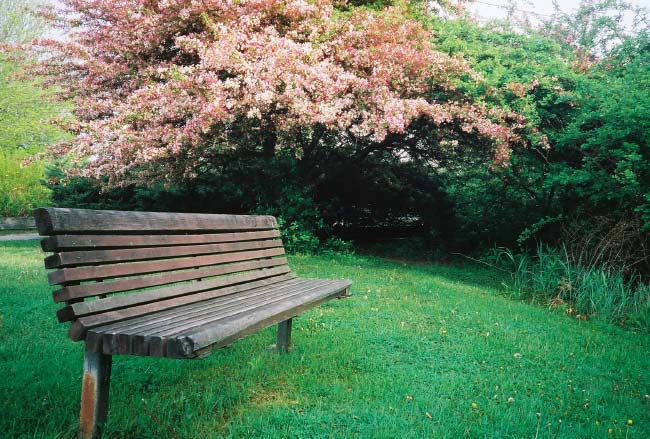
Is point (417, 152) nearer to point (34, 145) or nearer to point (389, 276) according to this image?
point (389, 276)

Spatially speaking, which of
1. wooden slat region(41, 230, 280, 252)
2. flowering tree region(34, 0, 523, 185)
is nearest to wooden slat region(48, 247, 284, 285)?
wooden slat region(41, 230, 280, 252)

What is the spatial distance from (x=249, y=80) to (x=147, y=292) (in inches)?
217

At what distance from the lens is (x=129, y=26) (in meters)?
9.30

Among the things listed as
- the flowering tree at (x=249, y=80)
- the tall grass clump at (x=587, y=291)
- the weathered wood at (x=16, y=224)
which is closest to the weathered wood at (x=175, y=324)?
the tall grass clump at (x=587, y=291)

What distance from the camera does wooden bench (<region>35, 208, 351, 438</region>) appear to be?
87.4 inches

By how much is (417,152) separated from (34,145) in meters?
18.5

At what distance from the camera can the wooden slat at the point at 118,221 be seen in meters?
2.25

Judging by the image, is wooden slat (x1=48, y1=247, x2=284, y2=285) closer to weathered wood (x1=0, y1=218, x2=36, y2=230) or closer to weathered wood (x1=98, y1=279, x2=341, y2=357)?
weathered wood (x1=98, y1=279, x2=341, y2=357)

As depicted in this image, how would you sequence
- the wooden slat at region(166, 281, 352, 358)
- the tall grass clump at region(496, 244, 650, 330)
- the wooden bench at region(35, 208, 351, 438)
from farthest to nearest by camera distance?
the tall grass clump at region(496, 244, 650, 330) < the wooden bench at region(35, 208, 351, 438) < the wooden slat at region(166, 281, 352, 358)

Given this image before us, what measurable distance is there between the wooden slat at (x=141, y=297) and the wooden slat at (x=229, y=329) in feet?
1.59

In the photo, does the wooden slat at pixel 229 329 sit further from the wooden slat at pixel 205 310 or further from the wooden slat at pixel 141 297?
the wooden slat at pixel 141 297

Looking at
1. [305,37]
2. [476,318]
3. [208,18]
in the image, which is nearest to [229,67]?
[208,18]

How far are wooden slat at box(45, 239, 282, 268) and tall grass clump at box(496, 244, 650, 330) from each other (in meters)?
4.74

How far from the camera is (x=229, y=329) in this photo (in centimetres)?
239
